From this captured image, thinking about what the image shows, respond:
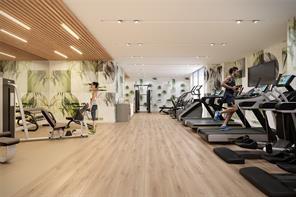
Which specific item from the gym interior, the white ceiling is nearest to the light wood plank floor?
the gym interior

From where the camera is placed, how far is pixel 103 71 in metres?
11.3

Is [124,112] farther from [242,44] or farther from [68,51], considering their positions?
[242,44]

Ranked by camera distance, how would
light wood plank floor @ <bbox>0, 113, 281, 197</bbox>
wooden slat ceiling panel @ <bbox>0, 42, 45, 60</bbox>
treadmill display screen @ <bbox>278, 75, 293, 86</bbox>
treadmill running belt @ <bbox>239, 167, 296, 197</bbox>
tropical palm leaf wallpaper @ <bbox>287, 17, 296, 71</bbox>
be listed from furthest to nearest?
wooden slat ceiling panel @ <bbox>0, 42, 45, 60</bbox> → tropical palm leaf wallpaper @ <bbox>287, 17, 296, 71</bbox> → treadmill display screen @ <bbox>278, 75, 293, 86</bbox> → light wood plank floor @ <bbox>0, 113, 281, 197</bbox> → treadmill running belt @ <bbox>239, 167, 296, 197</bbox>

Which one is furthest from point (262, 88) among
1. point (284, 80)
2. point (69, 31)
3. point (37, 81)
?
point (37, 81)

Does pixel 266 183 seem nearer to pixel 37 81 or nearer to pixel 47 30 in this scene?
pixel 47 30

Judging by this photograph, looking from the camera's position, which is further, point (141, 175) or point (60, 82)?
point (60, 82)

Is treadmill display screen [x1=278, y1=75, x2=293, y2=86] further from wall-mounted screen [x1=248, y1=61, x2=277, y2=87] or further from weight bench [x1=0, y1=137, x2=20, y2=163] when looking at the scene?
weight bench [x1=0, y1=137, x2=20, y2=163]

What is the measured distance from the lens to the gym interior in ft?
10.7

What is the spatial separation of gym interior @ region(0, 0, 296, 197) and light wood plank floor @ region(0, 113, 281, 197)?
0.01 meters

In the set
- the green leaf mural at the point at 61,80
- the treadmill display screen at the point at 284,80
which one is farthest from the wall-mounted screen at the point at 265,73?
the green leaf mural at the point at 61,80

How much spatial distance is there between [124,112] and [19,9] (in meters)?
7.35

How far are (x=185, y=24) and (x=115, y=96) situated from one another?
595 cm

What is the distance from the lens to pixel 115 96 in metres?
11.5

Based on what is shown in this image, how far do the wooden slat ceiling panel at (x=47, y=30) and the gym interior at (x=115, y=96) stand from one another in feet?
0.11
